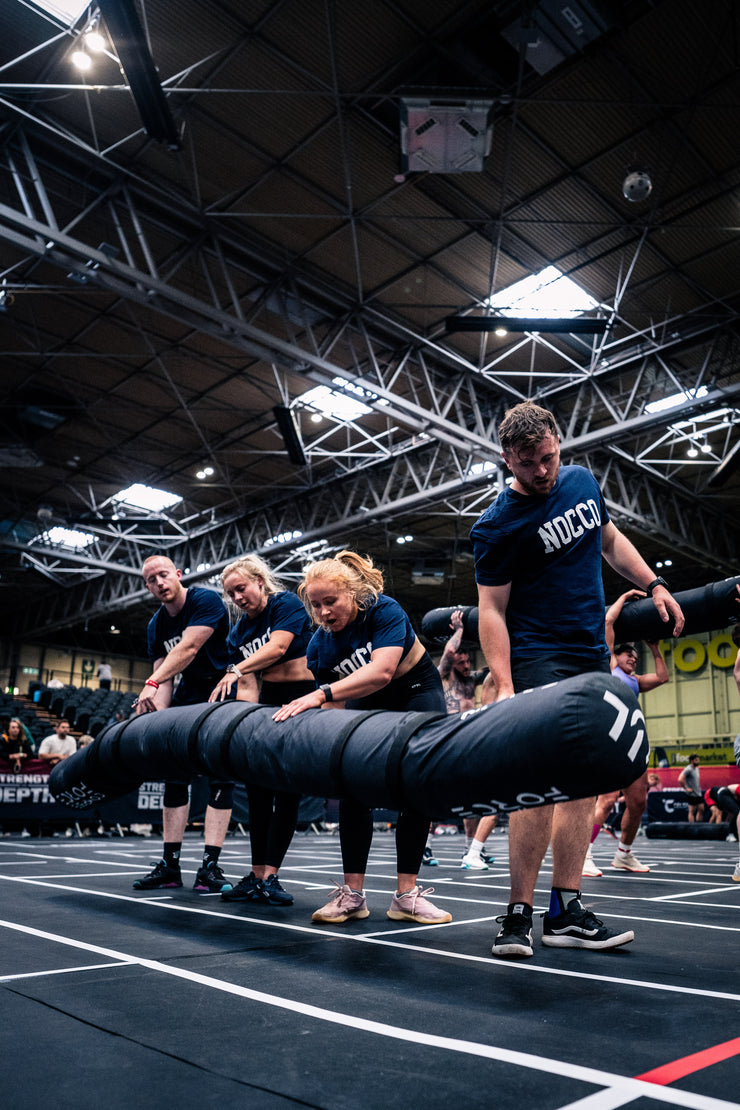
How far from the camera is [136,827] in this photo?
1132 cm

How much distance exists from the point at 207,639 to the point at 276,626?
0.59 metres

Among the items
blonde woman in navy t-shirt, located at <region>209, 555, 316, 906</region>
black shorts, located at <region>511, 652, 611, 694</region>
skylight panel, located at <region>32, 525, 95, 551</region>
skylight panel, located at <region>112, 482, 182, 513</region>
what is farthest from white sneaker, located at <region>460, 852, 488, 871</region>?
skylight panel, located at <region>32, 525, 95, 551</region>

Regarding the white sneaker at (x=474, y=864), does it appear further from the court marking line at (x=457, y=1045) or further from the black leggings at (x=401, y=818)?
the court marking line at (x=457, y=1045)

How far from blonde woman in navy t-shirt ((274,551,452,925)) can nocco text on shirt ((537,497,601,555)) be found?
79 centimetres

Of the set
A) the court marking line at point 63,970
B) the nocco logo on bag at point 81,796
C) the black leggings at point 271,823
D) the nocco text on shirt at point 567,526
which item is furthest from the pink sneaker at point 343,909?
the nocco text on shirt at point 567,526

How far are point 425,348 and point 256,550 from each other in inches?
324

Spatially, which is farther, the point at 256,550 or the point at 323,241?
the point at 256,550

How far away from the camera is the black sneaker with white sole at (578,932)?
2.56 metres

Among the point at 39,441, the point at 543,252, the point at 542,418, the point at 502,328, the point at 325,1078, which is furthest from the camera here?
the point at 39,441

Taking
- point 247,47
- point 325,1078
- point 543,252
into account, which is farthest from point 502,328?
point 325,1078

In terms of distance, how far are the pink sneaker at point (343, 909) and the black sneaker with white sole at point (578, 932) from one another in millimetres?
833

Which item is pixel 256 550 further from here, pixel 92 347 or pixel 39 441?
pixel 92 347

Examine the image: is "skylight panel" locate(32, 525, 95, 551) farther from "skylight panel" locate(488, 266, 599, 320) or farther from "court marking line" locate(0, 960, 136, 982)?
"court marking line" locate(0, 960, 136, 982)

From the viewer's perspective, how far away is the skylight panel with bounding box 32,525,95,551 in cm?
2161
